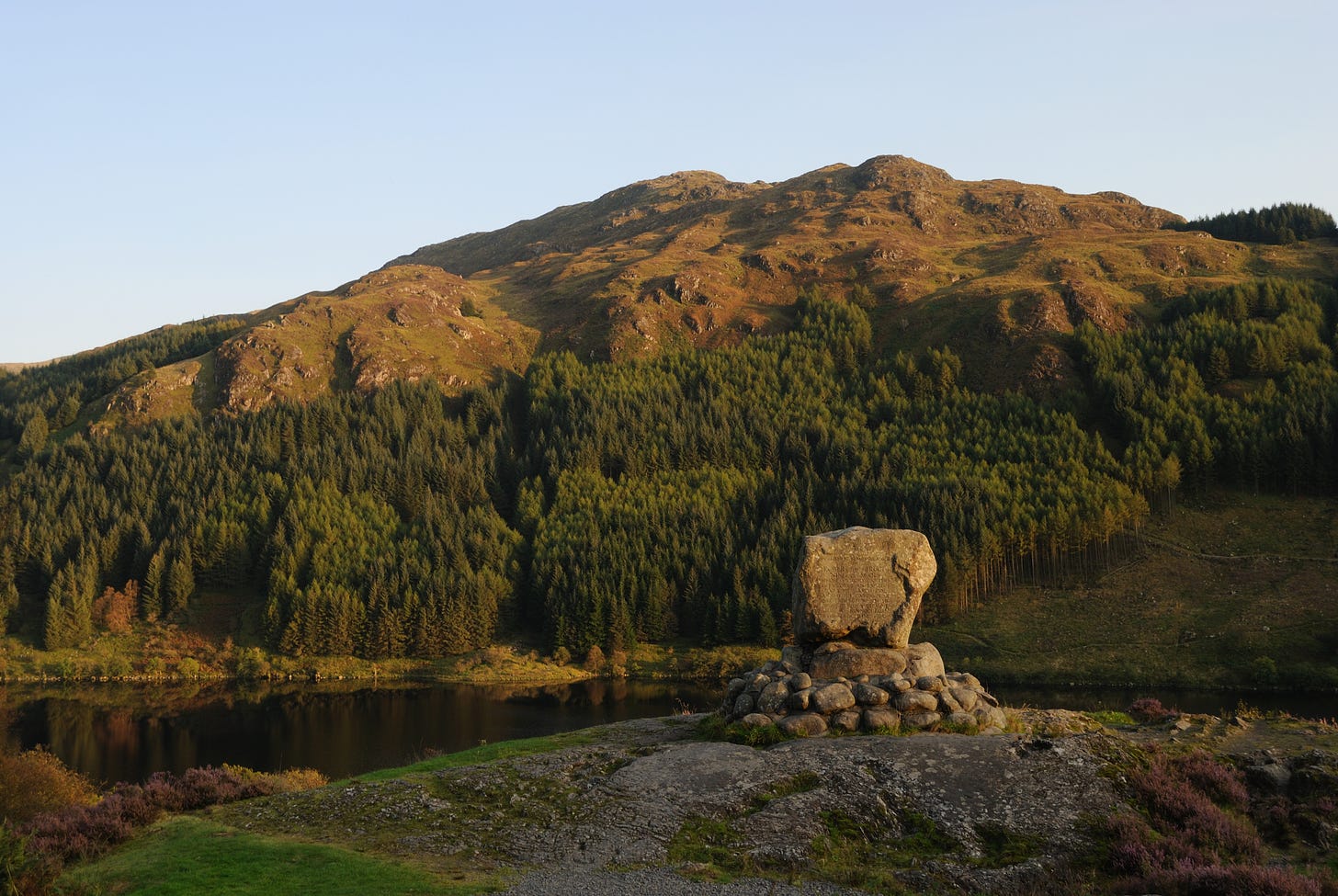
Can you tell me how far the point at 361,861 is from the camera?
79.3ft

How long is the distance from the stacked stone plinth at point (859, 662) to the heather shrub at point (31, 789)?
1101 inches

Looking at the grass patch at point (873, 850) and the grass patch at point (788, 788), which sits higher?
the grass patch at point (788, 788)

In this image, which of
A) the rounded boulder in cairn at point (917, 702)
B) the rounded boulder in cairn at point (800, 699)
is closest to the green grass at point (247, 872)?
the rounded boulder in cairn at point (800, 699)

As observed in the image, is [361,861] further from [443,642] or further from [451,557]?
[451,557]

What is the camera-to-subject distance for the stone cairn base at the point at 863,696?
34.9m

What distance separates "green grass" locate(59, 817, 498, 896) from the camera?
21.9 m

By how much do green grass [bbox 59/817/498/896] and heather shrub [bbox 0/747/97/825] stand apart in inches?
357

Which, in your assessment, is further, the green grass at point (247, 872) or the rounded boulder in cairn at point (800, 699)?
the rounded boulder in cairn at point (800, 699)

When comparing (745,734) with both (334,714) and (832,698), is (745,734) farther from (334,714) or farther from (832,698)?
(334,714)

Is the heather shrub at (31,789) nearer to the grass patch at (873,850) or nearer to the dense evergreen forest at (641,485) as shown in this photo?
the grass patch at (873,850)

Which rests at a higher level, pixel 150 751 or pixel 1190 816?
pixel 1190 816

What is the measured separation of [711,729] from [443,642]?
8860cm

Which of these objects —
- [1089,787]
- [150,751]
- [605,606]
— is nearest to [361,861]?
[1089,787]

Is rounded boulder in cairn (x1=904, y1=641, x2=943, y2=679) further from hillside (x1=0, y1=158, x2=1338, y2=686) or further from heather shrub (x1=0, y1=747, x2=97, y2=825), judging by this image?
hillside (x1=0, y1=158, x2=1338, y2=686)
